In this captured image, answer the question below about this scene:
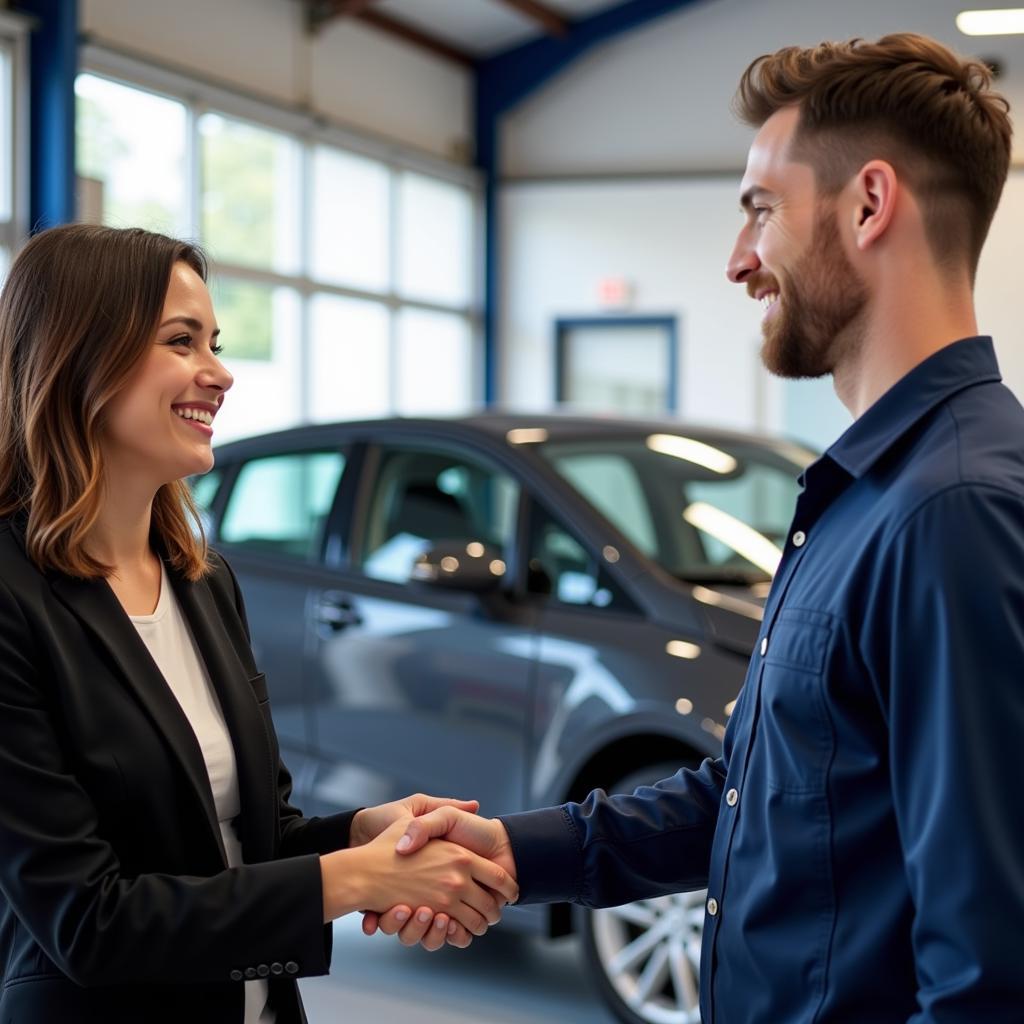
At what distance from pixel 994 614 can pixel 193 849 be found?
100 cm

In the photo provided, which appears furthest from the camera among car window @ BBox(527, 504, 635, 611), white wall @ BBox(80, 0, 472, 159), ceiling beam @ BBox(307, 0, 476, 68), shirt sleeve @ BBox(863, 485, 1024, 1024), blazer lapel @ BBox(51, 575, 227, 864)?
ceiling beam @ BBox(307, 0, 476, 68)

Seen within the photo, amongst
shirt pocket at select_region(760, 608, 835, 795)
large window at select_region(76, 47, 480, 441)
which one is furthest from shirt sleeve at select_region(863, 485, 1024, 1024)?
large window at select_region(76, 47, 480, 441)

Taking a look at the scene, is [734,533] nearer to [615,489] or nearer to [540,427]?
[615,489]

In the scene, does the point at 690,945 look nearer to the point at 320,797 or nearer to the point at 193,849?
the point at 320,797

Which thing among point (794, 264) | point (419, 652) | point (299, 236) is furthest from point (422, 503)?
point (299, 236)

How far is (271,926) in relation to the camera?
1729 millimetres

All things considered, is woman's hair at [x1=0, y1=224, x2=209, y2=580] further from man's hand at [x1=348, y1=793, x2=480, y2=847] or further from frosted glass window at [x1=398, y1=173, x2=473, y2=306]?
frosted glass window at [x1=398, y1=173, x2=473, y2=306]

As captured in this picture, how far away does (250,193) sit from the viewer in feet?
34.2

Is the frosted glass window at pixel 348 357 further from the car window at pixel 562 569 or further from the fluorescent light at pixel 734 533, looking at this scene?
the car window at pixel 562 569

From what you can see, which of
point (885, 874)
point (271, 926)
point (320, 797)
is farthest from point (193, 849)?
point (320, 797)

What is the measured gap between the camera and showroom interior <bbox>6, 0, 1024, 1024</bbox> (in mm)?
9305

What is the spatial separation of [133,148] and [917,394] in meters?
8.52

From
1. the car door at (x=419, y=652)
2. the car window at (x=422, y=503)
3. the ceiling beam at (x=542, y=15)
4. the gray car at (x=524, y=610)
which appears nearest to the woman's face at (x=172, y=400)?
the gray car at (x=524, y=610)

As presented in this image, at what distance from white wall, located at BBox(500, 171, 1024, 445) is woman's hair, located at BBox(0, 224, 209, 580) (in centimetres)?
970
